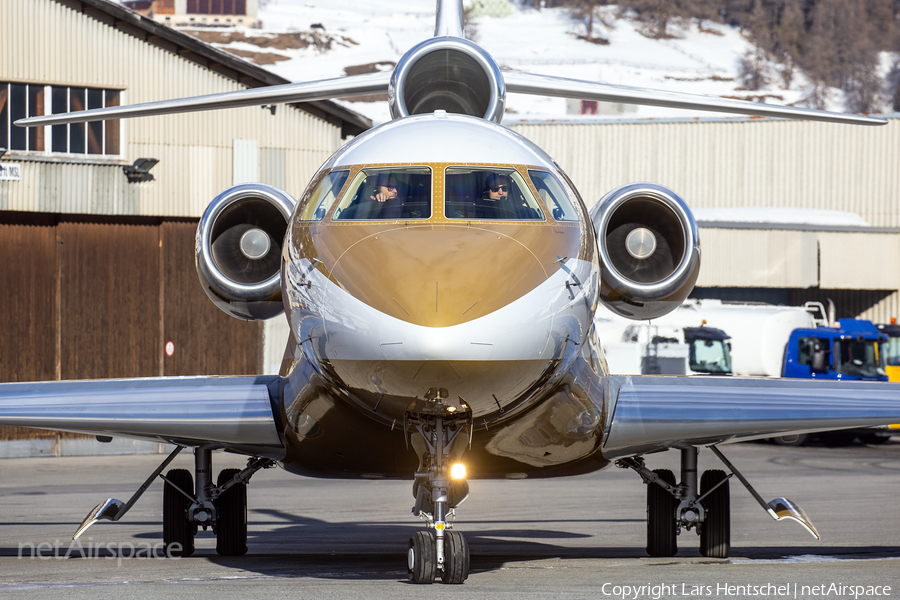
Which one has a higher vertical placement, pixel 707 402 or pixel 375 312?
pixel 375 312

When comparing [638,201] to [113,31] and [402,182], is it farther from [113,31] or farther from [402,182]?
[113,31]

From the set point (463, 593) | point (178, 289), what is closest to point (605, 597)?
point (463, 593)

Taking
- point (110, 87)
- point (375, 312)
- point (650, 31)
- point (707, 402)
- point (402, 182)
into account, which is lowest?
point (707, 402)

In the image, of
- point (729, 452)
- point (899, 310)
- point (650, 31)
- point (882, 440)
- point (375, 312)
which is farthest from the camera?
point (650, 31)

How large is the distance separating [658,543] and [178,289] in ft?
60.9

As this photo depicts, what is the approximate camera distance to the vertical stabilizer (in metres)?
13.7

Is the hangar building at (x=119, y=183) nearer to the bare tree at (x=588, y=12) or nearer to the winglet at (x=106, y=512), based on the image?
the winglet at (x=106, y=512)

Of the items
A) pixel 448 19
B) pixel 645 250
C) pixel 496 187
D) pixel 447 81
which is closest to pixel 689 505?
pixel 645 250

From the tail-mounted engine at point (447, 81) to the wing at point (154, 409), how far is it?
3.46m

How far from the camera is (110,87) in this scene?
26.4 meters

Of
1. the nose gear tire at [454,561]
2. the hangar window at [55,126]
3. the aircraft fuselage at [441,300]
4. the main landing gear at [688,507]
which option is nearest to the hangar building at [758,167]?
the hangar window at [55,126]

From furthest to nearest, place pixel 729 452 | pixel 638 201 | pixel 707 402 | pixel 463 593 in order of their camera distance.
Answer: pixel 729 452
pixel 638 201
pixel 707 402
pixel 463 593

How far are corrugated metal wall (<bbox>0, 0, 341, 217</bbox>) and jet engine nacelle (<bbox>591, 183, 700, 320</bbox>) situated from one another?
58.7ft

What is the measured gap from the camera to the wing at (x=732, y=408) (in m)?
9.35
